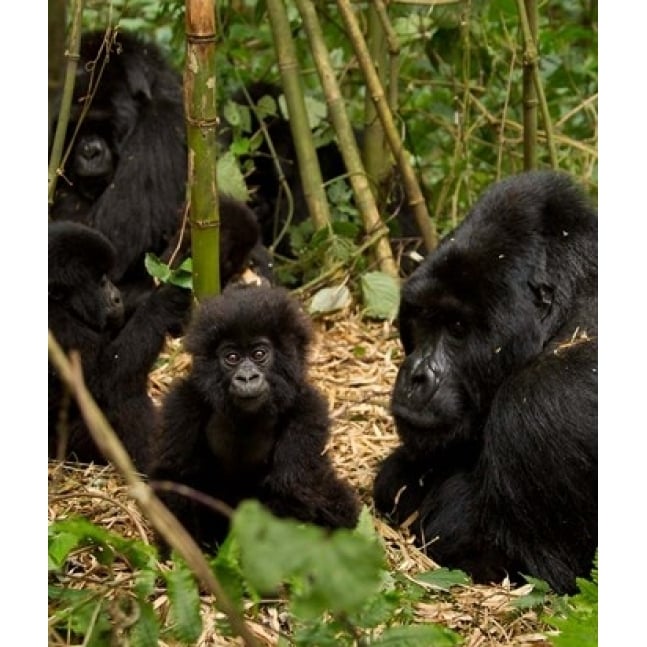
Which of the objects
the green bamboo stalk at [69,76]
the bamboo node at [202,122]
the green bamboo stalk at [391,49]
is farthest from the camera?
the green bamboo stalk at [391,49]

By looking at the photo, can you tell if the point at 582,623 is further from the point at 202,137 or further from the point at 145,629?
the point at 202,137

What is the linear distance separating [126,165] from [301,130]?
3.44 ft

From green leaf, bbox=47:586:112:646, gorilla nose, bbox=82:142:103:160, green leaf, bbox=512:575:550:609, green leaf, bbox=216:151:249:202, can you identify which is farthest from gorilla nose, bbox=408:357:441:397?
gorilla nose, bbox=82:142:103:160

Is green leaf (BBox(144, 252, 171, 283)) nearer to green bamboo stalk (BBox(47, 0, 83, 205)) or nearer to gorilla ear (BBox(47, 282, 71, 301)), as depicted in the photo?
gorilla ear (BBox(47, 282, 71, 301))

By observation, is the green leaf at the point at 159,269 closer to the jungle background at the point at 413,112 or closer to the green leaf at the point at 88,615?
the jungle background at the point at 413,112

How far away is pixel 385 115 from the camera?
699cm

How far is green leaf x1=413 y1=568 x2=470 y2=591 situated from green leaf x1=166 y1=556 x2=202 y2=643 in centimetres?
182

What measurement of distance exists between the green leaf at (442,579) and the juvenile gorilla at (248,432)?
350mm

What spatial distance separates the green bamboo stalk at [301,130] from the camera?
24.6 ft

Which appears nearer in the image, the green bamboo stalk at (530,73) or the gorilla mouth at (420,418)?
the gorilla mouth at (420,418)

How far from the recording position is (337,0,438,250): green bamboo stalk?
6855 mm

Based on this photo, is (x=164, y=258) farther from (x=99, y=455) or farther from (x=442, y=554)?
(x=442, y=554)

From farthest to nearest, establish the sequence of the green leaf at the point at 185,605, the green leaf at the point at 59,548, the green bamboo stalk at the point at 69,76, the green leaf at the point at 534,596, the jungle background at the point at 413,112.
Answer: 1. the jungle background at the point at 413,112
2. the green bamboo stalk at the point at 69,76
3. the green leaf at the point at 534,596
4. the green leaf at the point at 59,548
5. the green leaf at the point at 185,605

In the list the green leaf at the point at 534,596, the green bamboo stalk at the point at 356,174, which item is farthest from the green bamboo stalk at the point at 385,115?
the green leaf at the point at 534,596
